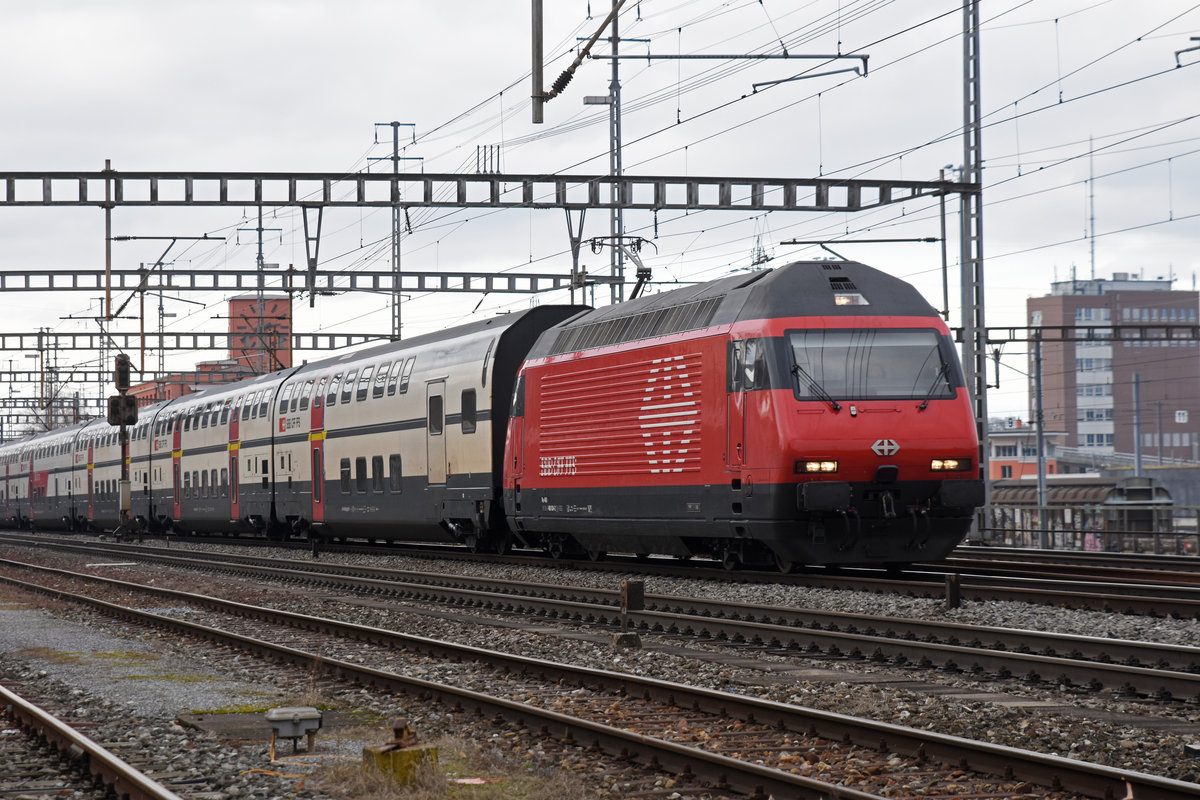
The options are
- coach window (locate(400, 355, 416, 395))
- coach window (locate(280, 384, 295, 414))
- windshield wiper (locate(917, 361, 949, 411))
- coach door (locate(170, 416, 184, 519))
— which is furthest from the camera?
coach door (locate(170, 416, 184, 519))

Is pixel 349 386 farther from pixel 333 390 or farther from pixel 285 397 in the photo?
pixel 285 397

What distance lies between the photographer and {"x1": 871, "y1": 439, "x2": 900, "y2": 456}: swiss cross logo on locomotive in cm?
1667

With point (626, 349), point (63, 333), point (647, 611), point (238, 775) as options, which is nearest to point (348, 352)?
point (626, 349)

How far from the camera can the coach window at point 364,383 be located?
29453 mm

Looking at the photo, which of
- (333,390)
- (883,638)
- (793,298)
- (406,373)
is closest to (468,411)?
(406,373)

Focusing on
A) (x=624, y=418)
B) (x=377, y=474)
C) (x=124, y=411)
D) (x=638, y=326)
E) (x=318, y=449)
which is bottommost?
(x=377, y=474)

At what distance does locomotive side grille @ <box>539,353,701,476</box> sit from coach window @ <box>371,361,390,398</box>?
7.18 m

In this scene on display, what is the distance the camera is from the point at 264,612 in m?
16.9

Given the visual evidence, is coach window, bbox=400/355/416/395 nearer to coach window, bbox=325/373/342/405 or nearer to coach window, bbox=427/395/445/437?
coach window, bbox=427/395/445/437

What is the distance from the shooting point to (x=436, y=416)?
2616 cm

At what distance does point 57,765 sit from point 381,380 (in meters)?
20.5

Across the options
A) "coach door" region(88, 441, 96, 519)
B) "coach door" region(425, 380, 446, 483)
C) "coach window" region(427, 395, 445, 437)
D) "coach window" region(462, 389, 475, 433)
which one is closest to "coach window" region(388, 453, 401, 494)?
"coach door" region(425, 380, 446, 483)

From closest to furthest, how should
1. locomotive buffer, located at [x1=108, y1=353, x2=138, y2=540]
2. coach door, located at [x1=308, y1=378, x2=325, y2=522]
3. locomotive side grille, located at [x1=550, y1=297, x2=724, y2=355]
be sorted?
locomotive side grille, located at [x1=550, y1=297, x2=724, y2=355], coach door, located at [x1=308, y1=378, x2=325, y2=522], locomotive buffer, located at [x1=108, y1=353, x2=138, y2=540]

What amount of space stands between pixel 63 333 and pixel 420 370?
1464 inches
